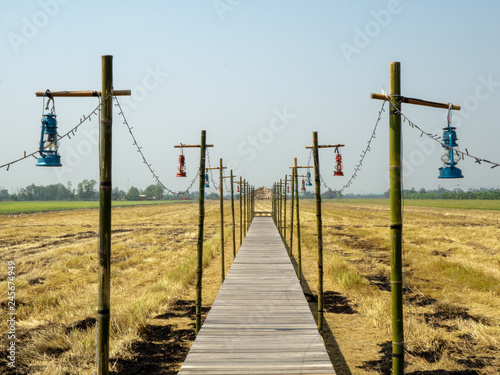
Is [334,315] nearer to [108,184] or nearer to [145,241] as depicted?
[108,184]

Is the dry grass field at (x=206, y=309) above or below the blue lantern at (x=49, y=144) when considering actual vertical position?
below

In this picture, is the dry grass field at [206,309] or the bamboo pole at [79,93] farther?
the dry grass field at [206,309]

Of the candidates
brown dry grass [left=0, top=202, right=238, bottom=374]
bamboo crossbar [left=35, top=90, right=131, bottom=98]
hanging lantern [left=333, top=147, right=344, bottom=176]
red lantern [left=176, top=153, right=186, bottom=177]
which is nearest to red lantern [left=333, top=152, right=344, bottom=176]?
hanging lantern [left=333, top=147, right=344, bottom=176]

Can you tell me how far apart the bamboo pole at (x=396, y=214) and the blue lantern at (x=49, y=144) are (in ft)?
12.4

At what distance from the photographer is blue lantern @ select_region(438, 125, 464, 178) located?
4402 millimetres

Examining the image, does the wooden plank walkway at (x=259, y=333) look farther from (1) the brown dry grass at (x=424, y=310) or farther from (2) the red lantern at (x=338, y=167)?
(2) the red lantern at (x=338, y=167)

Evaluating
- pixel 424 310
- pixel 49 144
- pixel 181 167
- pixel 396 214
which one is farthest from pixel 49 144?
pixel 424 310

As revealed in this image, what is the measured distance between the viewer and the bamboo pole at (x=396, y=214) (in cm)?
455

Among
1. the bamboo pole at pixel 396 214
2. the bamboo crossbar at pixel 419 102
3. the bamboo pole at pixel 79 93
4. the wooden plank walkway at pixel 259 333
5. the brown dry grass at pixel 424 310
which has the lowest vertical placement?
the brown dry grass at pixel 424 310

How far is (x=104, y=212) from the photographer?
4.49 metres

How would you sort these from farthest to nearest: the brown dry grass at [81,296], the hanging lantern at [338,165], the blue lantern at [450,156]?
the hanging lantern at [338,165] < the brown dry grass at [81,296] < the blue lantern at [450,156]

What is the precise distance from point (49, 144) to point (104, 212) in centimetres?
97

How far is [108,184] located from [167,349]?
3.96 meters

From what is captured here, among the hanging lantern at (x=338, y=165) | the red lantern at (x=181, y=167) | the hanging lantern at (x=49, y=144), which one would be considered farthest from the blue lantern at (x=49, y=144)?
the hanging lantern at (x=338, y=165)
